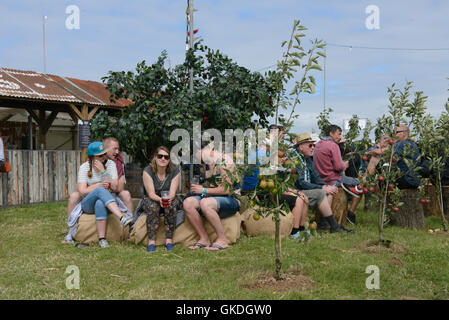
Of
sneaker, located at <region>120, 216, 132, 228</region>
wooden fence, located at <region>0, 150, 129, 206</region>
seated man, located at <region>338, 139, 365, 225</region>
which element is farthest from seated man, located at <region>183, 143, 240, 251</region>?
wooden fence, located at <region>0, 150, 129, 206</region>

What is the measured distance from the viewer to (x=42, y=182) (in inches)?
426

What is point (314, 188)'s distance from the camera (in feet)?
21.3

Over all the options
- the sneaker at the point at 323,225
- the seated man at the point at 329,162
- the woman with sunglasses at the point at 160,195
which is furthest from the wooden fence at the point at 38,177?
the sneaker at the point at 323,225

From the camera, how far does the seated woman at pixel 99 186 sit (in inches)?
220

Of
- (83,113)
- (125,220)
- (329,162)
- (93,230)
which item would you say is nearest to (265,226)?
(329,162)

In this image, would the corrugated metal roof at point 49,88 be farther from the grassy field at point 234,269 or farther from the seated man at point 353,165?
the seated man at point 353,165

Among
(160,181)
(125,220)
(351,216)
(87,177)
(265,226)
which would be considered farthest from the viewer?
(351,216)

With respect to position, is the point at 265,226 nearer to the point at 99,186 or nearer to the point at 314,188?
the point at 314,188

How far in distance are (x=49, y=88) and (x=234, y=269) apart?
886cm

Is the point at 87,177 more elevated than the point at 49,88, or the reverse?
the point at 49,88

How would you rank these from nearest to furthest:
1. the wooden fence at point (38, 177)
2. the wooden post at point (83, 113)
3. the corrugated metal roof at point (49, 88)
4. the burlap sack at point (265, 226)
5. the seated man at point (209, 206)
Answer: the seated man at point (209, 206) < the burlap sack at point (265, 226) < the wooden fence at point (38, 177) < the corrugated metal roof at point (49, 88) < the wooden post at point (83, 113)

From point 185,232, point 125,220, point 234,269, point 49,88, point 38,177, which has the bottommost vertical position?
point 234,269
